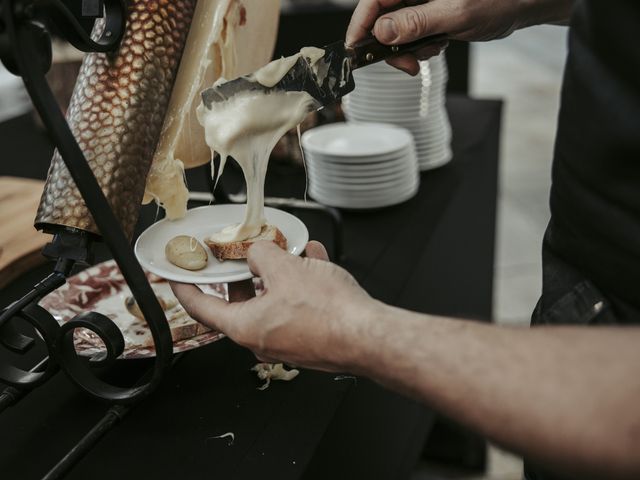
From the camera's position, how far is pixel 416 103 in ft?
4.65

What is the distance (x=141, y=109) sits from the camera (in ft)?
2.52

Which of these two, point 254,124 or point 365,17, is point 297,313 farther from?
point 365,17

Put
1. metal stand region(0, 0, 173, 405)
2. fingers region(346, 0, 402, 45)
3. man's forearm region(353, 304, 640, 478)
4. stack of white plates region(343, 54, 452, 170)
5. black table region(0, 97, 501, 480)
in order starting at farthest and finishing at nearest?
stack of white plates region(343, 54, 452, 170), fingers region(346, 0, 402, 45), black table region(0, 97, 501, 480), metal stand region(0, 0, 173, 405), man's forearm region(353, 304, 640, 478)

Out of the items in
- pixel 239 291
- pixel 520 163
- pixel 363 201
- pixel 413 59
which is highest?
pixel 413 59

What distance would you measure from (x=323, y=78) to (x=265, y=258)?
0.76ft

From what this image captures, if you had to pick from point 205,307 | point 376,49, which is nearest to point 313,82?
point 376,49

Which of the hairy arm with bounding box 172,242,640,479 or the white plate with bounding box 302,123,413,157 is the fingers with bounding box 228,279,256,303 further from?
the white plate with bounding box 302,123,413,157

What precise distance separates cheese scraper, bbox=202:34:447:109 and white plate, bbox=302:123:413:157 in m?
0.42

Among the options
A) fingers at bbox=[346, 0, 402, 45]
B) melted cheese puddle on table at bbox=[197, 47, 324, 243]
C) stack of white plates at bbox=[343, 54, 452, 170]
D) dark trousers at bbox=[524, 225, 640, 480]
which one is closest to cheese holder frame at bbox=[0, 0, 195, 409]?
melted cheese puddle on table at bbox=[197, 47, 324, 243]

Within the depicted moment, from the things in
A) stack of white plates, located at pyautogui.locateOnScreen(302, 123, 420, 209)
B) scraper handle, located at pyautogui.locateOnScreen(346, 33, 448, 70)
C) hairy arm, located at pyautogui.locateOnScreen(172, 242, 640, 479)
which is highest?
scraper handle, located at pyautogui.locateOnScreen(346, 33, 448, 70)

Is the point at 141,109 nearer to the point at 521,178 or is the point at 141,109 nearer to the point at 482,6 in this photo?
the point at 482,6

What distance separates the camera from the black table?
2.25 ft

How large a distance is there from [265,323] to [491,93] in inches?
175

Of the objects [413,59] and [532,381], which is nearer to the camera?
[532,381]
